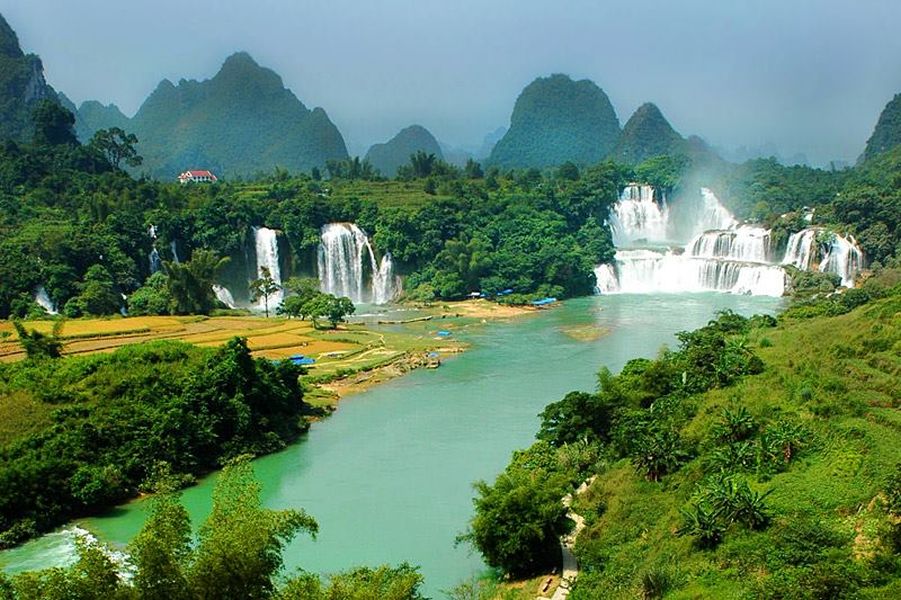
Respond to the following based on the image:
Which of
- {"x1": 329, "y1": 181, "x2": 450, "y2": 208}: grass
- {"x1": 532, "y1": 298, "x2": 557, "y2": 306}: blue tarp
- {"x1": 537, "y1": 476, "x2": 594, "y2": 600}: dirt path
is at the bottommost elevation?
{"x1": 537, "y1": 476, "x2": 594, "y2": 600}: dirt path

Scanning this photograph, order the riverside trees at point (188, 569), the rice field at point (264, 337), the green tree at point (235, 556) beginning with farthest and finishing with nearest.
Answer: the rice field at point (264, 337) → the green tree at point (235, 556) → the riverside trees at point (188, 569)

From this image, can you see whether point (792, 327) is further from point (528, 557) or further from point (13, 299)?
point (13, 299)

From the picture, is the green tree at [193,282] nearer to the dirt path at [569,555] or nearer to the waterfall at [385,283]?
the waterfall at [385,283]

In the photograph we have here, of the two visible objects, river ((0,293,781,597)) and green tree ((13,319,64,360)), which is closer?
river ((0,293,781,597))

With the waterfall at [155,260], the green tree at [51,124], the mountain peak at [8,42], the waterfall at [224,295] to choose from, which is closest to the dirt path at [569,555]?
the waterfall at [224,295]

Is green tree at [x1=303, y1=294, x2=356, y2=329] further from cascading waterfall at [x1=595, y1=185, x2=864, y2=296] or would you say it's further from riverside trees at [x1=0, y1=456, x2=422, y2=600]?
riverside trees at [x1=0, y1=456, x2=422, y2=600]

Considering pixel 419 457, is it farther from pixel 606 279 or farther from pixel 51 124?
pixel 51 124

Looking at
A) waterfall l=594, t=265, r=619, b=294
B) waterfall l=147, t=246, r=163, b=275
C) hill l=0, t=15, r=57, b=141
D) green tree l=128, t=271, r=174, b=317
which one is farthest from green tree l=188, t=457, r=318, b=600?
hill l=0, t=15, r=57, b=141
